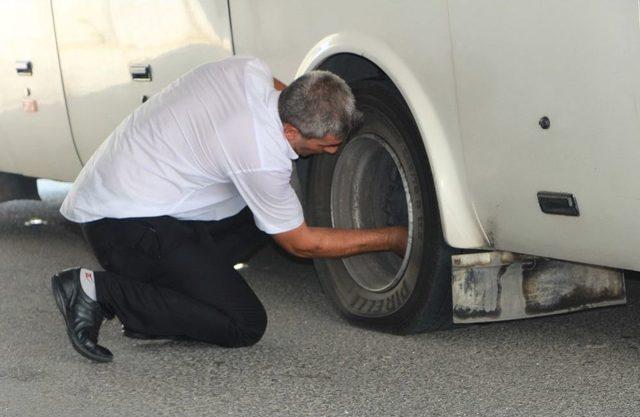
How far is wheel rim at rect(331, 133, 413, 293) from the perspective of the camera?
5.18 metres

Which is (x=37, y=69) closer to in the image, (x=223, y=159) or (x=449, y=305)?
(x=223, y=159)

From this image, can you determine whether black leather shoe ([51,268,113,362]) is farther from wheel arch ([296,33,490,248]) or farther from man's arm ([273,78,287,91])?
wheel arch ([296,33,490,248])

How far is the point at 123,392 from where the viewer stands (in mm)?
4461

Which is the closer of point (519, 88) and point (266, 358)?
point (519, 88)

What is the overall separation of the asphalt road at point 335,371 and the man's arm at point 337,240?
373 millimetres

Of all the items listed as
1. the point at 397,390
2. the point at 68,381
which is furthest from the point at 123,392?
the point at 397,390

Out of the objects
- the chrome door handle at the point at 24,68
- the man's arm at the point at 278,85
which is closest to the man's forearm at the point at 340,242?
the man's arm at the point at 278,85

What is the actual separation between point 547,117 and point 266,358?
4.98 feet

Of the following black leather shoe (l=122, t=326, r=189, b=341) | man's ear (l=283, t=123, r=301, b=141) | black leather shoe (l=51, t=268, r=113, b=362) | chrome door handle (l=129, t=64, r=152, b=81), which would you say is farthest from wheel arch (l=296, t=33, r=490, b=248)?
chrome door handle (l=129, t=64, r=152, b=81)

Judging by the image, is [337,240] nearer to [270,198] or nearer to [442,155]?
[270,198]

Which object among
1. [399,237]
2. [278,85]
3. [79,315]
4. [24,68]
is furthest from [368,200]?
[24,68]

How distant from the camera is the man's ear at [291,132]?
4.55m

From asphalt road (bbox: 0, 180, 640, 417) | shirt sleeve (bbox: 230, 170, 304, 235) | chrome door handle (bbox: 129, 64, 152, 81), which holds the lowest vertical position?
asphalt road (bbox: 0, 180, 640, 417)

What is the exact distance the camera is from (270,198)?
4.57 meters
